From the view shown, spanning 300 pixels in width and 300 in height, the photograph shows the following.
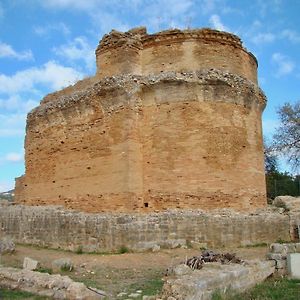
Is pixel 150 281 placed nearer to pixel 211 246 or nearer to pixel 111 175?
pixel 211 246

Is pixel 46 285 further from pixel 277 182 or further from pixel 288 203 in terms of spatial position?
pixel 277 182

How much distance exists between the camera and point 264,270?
921 cm

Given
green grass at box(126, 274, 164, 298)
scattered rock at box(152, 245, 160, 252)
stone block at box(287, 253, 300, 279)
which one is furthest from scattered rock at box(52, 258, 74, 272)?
stone block at box(287, 253, 300, 279)

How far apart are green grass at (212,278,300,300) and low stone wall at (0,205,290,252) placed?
511 centimetres

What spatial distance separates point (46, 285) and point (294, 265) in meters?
5.32

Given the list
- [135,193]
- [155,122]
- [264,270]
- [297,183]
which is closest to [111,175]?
[135,193]

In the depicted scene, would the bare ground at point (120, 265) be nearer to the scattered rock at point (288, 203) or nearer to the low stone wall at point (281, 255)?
the low stone wall at point (281, 255)

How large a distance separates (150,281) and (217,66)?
30.5 ft

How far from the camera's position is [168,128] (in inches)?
595

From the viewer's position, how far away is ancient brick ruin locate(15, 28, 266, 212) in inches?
582

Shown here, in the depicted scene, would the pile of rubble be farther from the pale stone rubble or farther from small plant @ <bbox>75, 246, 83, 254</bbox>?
the pale stone rubble

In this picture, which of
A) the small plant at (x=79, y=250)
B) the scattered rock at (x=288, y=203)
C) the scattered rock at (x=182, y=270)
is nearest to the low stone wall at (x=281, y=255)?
the scattered rock at (x=182, y=270)

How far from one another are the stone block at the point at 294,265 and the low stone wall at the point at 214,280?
0.42 meters

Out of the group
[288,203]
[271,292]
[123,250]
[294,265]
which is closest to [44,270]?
[123,250]
